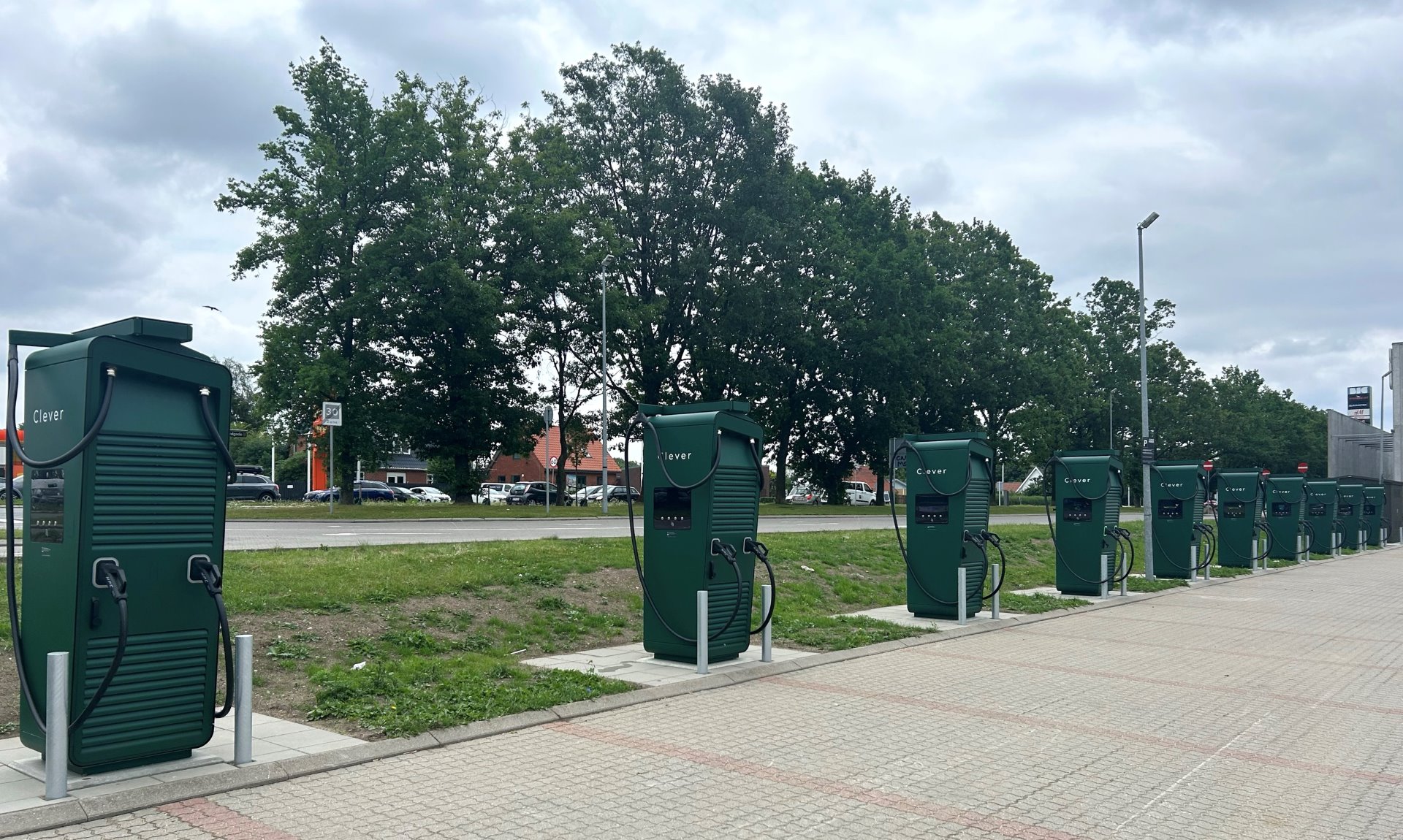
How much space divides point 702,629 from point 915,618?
5.28 m

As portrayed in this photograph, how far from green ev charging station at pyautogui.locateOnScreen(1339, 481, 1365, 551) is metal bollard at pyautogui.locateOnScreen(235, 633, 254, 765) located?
35939 millimetres

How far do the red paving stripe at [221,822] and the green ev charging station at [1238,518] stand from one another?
81.0ft

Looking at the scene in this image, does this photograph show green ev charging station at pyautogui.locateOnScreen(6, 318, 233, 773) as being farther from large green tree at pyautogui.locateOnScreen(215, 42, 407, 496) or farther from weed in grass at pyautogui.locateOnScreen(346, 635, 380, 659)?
large green tree at pyautogui.locateOnScreen(215, 42, 407, 496)

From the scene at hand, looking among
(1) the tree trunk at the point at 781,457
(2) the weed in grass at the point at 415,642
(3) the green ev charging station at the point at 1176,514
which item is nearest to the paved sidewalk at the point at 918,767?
(2) the weed in grass at the point at 415,642

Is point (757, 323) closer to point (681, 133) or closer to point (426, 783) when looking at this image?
point (681, 133)

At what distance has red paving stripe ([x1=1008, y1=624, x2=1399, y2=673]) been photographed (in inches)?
439

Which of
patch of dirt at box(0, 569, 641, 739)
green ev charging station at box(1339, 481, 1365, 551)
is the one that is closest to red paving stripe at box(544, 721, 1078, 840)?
patch of dirt at box(0, 569, 641, 739)

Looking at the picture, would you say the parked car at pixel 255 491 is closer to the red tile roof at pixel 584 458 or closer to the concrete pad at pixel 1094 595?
the red tile roof at pixel 584 458

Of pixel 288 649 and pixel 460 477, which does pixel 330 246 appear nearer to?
pixel 460 477

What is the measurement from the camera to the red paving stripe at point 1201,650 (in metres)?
11.2

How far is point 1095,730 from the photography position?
7.69 metres

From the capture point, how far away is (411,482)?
97188 mm

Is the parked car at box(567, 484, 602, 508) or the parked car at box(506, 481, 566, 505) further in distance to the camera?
the parked car at box(506, 481, 566, 505)

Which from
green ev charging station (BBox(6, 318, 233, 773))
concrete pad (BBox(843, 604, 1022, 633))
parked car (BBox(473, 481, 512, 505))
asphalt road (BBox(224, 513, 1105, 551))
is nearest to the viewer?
green ev charging station (BBox(6, 318, 233, 773))
